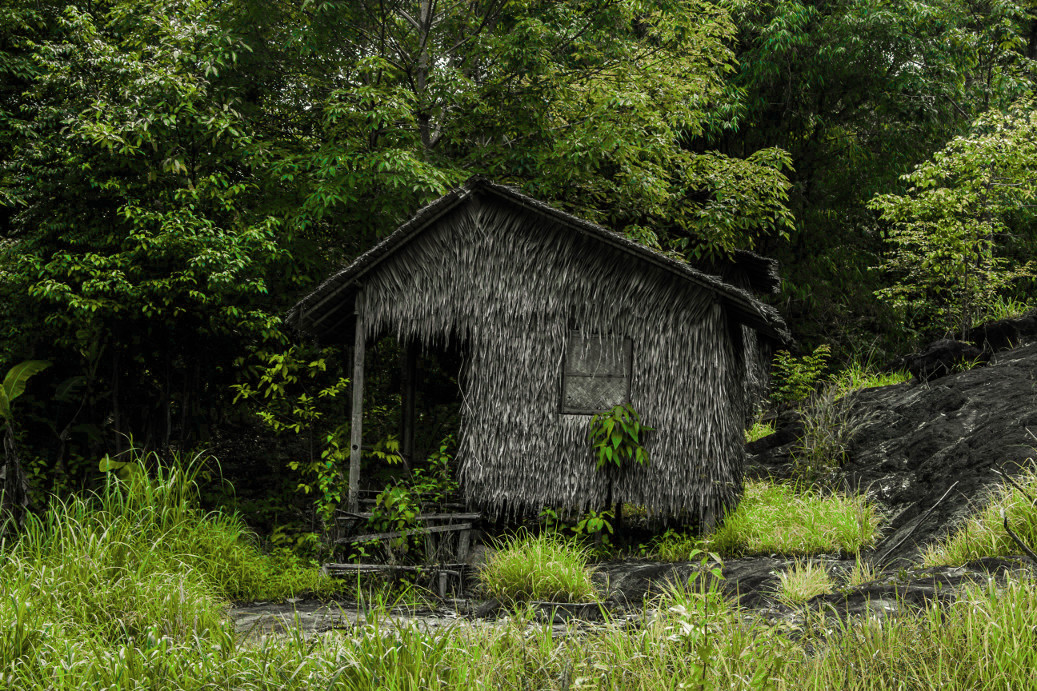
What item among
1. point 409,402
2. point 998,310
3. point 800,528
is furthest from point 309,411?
point 998,310

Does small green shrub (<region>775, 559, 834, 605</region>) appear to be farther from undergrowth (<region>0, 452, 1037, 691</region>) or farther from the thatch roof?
the thatch roof

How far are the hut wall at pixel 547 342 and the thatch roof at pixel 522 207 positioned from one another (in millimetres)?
159

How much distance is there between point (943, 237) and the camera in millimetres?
14305

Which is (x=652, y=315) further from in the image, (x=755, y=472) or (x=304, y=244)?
(x=304, y=244)

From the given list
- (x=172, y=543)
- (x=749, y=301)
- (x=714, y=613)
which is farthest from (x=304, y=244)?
(x=714, y=613)

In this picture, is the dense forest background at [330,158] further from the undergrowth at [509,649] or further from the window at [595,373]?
the undergrowth at [509,649]

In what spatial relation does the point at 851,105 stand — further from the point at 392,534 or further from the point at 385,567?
the point at 385,567

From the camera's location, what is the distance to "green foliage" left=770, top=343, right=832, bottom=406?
16047 millimetres

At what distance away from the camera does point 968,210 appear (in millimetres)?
14359

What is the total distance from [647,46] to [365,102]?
5.28 metres

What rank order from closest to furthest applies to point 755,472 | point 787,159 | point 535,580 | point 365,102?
1. point 535,580
2. point 365,102
3. point 755,472
4. point 787,159

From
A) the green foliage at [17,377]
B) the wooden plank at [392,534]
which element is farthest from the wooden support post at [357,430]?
the green foliage at [17,377]

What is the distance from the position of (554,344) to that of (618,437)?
1.22 meters

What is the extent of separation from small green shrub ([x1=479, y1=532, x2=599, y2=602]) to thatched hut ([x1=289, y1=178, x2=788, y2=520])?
105 cm
